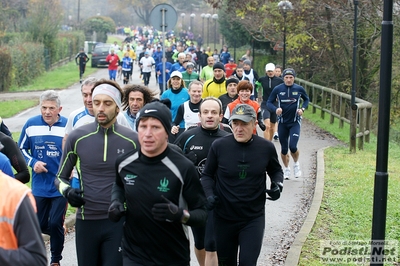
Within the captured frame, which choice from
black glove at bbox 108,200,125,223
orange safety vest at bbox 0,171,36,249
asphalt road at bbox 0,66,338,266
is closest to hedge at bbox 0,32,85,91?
asphalt road at bbox 0,66,338,266

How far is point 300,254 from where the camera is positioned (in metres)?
8.13

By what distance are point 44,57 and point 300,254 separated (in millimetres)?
41059

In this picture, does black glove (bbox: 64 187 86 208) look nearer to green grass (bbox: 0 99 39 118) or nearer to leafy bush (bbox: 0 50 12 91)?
green grass (bbox: 0 99 39 118)

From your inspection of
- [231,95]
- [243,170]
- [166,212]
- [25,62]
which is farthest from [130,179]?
[25,62]

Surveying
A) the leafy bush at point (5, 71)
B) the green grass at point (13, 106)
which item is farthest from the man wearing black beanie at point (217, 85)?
the leafy bush at point (5, 71)

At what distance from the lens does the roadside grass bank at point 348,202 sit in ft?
29.4

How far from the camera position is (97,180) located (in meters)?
5.60

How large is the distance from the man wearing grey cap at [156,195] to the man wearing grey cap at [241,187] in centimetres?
147

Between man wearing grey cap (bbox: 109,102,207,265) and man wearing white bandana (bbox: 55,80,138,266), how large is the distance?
70 cm

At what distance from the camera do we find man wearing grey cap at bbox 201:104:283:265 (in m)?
6.31

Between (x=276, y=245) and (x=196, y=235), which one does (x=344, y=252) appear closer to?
(x=276, y=245)

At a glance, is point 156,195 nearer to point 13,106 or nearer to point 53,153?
point 53,153

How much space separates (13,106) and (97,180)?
2163cm

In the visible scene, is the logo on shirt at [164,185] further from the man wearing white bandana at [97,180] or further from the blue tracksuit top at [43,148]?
the blue tracksuit top at [43,148]
